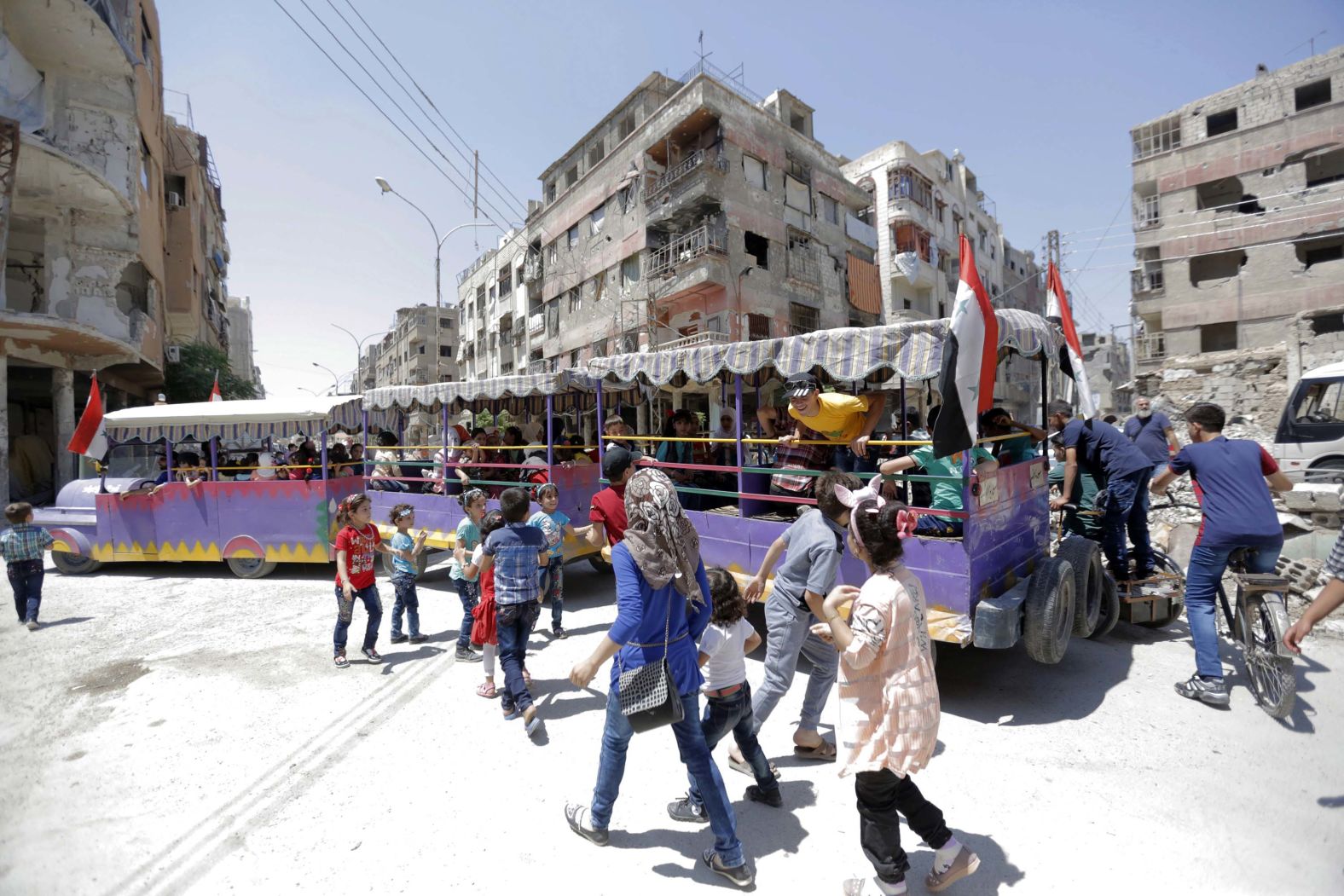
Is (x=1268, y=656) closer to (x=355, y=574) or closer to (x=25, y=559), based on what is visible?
(x=355, y=574)

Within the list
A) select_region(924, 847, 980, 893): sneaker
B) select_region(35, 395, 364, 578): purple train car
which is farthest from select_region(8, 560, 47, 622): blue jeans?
select_region(924, 847, 980, 893): sneaker

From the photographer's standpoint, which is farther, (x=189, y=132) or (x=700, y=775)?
(x=189, y=132)

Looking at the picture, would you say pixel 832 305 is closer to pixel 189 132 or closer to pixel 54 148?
pixel 54 148

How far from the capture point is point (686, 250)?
75.4ft

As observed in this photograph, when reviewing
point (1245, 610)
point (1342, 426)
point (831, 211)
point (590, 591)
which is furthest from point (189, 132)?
point (1342, 426)

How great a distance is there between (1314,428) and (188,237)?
120ft

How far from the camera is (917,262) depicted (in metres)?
31.2

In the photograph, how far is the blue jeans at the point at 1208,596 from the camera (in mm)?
4051

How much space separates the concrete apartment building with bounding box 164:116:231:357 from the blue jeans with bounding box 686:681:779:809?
30971 mm

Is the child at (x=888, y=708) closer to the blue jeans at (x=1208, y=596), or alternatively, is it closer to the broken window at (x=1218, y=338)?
the blue jeans at (x=1208, y=596)

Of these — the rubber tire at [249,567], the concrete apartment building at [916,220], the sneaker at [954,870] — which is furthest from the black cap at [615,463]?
the concrete apartment building at [916,220]

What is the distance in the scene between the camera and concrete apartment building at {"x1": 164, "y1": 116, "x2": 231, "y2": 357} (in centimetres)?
2502

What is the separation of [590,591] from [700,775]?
17.7ft

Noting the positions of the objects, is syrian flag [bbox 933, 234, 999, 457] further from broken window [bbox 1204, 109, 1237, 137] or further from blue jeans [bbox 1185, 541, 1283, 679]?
broken window [bbox 1204, 109, 1237, 137]
